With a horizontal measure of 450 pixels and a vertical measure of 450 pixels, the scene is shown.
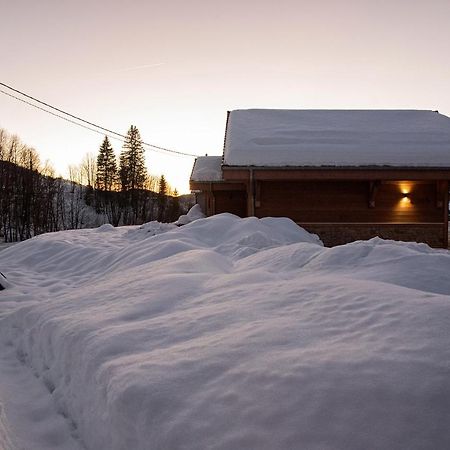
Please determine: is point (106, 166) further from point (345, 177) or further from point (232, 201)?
point (345, 177)

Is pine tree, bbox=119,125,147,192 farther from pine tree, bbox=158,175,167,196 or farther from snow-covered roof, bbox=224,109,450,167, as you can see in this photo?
snow-covered roof, bbox=224,109,450,167

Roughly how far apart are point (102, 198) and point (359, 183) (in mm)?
42903

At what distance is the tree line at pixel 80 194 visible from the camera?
31.5m

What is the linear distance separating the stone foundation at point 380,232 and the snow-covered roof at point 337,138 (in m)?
1.88

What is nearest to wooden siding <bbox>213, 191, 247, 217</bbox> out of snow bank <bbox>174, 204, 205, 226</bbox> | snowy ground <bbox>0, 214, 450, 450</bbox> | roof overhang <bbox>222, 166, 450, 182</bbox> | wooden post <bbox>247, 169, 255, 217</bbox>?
snow bank <bbox>174, 204, 205, 226</bbox>

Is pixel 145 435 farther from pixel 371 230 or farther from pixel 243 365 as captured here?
pixel 371 230

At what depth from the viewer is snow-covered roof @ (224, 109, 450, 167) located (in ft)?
38.0

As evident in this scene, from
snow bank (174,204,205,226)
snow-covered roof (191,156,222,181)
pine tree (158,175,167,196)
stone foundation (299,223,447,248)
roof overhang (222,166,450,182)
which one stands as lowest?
stone foundation (299,223,447,248)

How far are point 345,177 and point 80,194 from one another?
1908 inches

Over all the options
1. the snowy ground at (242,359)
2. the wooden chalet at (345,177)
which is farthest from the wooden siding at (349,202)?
the snowy ground at (242,359)

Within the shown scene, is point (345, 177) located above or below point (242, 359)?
above

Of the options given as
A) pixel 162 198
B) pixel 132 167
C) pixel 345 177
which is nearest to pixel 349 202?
pixel 345 177

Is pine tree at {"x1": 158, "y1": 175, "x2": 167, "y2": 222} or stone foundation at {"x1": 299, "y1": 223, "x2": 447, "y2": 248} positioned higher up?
pine tree at {"x1": 158, "y1": 175, "x2": 167, "y2": 222}

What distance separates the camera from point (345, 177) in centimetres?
1154
